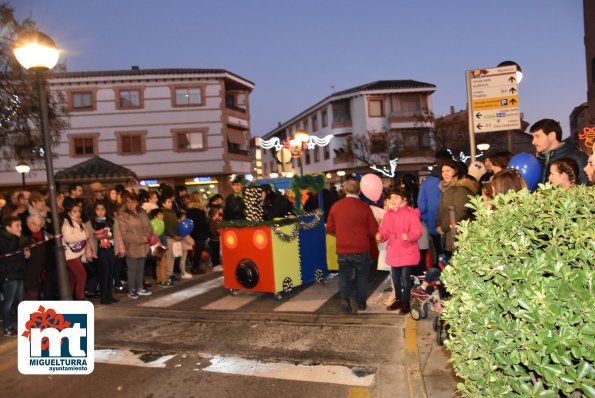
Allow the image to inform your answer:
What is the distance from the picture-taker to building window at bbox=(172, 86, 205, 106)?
33.9 meters

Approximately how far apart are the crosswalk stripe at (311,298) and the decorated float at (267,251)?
0.21m

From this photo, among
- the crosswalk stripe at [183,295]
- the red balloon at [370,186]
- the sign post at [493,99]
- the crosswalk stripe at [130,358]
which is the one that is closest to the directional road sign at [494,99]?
the sign post at [493,99]

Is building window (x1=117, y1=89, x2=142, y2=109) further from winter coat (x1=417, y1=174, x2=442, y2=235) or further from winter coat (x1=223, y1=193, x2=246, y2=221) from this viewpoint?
winter coat (x1=417, y1=174, x2=442, y2=235)

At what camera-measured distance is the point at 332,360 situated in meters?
5.13

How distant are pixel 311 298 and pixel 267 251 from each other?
112 centimetres

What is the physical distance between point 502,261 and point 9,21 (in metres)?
16.2

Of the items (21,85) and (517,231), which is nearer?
(517,231)

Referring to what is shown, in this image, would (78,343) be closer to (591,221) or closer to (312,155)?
(591,221)

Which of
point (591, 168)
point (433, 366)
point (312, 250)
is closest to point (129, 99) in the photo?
point (312, 250)

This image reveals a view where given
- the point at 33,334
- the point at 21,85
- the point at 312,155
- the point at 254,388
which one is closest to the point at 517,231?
the point at 254,388

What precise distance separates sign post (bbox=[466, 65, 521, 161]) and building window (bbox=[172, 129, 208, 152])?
93.3 ft

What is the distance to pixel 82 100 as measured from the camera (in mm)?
33719

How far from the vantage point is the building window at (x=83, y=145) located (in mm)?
33531

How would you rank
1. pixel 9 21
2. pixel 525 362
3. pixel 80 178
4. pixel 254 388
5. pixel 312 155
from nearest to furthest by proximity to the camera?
pixel 525 362, pixel 254 388, pixel 9 21, pixel 80 178, pixel 312 155
